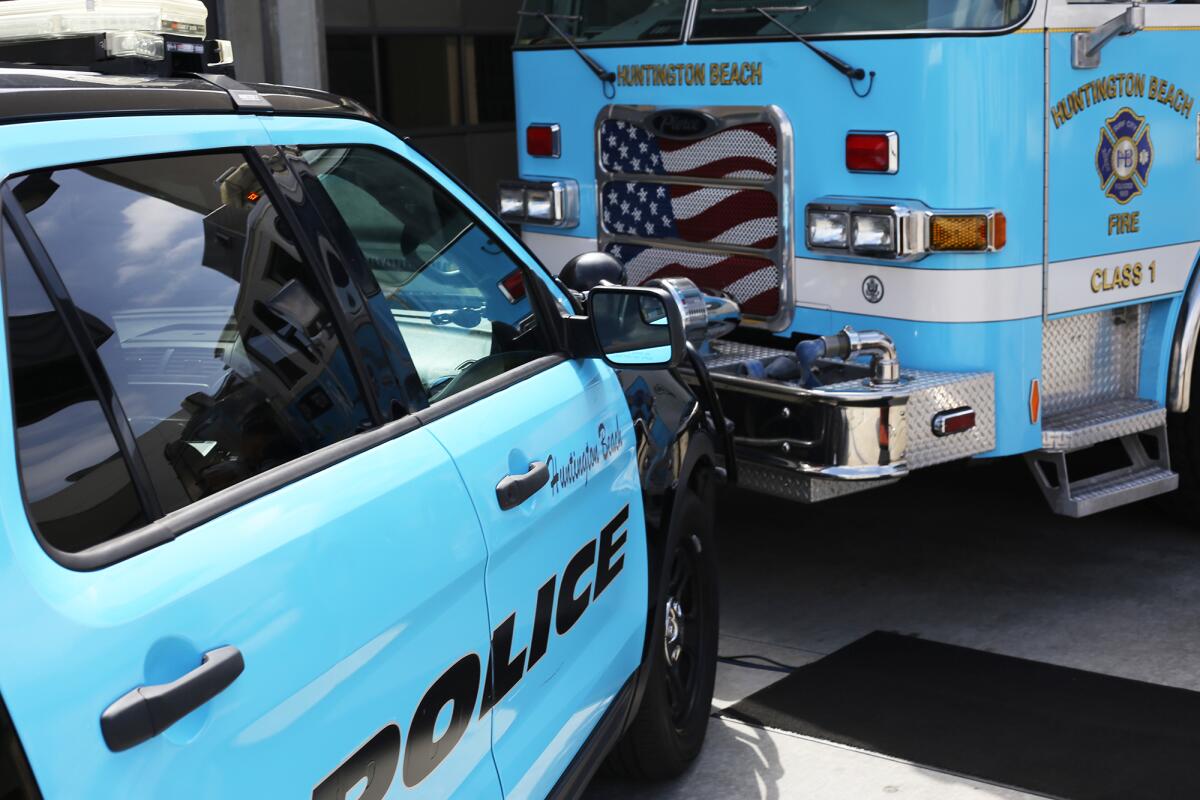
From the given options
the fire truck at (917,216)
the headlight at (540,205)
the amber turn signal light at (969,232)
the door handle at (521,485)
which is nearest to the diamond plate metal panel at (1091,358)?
the fire truck at (917,216)

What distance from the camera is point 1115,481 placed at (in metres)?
5.52

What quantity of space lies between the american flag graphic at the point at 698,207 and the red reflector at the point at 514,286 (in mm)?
2445

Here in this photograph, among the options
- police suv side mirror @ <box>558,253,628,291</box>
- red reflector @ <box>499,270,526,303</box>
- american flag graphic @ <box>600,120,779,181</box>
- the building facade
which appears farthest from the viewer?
the building facade

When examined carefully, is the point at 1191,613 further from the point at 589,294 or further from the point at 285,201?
the point at 285,201

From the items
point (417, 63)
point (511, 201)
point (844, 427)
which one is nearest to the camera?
point (844, 427)

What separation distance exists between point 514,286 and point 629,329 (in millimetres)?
290

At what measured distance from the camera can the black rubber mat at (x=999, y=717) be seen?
4.07 metres

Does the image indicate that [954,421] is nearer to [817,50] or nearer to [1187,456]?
[817,50]

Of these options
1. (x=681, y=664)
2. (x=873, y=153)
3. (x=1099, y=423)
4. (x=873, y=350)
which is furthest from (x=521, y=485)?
(x=1099, y=423)

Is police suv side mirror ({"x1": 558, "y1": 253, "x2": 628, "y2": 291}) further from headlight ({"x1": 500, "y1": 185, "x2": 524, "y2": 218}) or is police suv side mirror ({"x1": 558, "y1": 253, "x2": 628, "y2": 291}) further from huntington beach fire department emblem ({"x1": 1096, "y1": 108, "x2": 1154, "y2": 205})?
headlight ({"x1": 500, "y1": 185, "x2": 524, "y2": 218})

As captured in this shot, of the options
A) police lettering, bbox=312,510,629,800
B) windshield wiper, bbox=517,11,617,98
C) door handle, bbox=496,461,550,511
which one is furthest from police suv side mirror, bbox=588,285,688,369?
windshield wiper, bbox=517,11,617,98

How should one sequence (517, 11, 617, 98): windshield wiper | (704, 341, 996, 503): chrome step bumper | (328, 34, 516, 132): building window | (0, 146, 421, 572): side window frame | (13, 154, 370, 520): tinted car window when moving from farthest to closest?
(328, 34, 516, 132): building window < (517, 11, 617, 98): windshield wiper < (704, 341, 996, 503): chrome step bumper < (13, 154, 370, 520): tinted car window < (0, 146, 421, 572): side window frame

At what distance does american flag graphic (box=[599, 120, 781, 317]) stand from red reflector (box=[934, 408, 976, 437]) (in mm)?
962

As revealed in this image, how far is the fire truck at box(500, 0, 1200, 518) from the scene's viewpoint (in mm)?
4895
